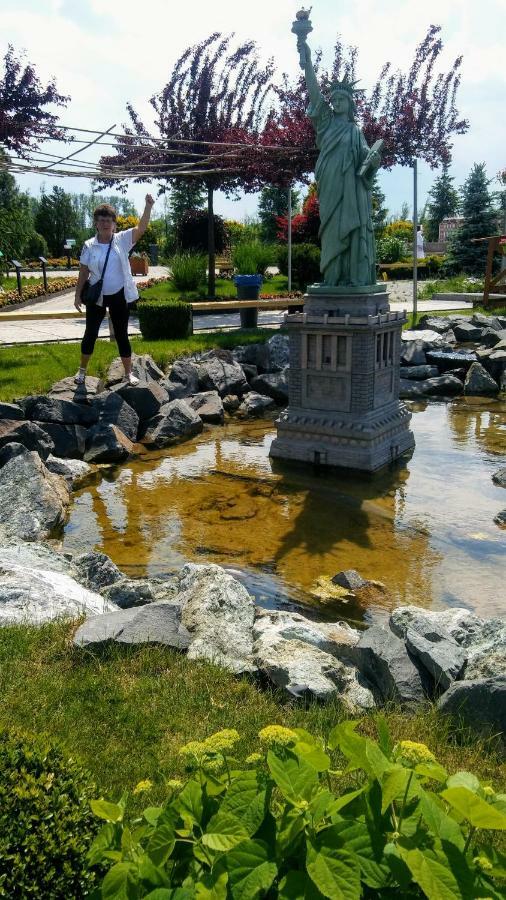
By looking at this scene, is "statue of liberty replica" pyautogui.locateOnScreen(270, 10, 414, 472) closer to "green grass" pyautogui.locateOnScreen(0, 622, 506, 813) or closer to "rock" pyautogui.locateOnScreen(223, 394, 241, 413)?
"rock" pyautogui.locateOnScreen(223, 394, 241, 413)

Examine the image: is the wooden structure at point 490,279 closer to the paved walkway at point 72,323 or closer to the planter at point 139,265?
the paved walkway at point 72,323

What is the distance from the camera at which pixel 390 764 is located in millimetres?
1854

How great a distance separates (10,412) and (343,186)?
5177 mm

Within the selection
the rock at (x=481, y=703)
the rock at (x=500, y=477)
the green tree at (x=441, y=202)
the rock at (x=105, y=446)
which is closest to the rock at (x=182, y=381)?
the rock at (x=105, y=446)

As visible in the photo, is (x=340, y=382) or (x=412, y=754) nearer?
(x=412, y=754)

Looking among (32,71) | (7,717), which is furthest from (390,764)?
(32,71)

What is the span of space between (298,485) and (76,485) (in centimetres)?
274

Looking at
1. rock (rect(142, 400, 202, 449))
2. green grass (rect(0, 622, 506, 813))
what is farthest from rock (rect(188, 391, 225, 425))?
green grass (rect(0, 622, 506, 813))

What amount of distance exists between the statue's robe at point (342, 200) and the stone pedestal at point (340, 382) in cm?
32

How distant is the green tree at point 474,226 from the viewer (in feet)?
110

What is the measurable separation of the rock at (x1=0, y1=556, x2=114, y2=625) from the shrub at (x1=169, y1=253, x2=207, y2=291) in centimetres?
1818

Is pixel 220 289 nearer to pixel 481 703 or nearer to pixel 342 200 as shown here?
pixel 342 200

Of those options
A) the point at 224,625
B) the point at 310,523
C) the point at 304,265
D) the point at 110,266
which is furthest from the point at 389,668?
the point at 304,265

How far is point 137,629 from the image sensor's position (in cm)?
436
